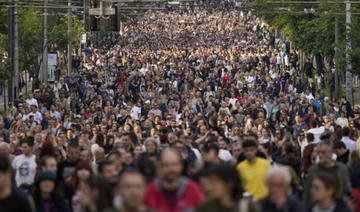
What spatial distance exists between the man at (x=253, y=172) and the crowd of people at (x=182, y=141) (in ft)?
0.05

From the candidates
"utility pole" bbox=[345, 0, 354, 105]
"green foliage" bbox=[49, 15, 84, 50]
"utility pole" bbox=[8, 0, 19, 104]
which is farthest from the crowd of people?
"green foliage" bbox=[49, 15, 84, 50]

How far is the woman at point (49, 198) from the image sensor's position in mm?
14922

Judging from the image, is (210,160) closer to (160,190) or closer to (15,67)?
(160,190)

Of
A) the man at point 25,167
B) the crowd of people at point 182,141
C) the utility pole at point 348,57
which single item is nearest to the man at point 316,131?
the crowd of people at point 182,141

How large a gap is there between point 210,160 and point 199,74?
43559 mm

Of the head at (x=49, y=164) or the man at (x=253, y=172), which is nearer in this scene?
the man at (x=253, y=172)

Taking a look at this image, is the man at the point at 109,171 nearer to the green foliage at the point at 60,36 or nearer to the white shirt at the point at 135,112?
the white shirt at the point at 135,112

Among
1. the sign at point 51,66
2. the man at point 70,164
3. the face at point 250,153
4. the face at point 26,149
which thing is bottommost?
the sign at point 51,66

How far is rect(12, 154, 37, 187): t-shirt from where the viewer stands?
1952 centimetres

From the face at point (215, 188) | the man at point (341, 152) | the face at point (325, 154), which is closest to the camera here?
the face at point (215, 188)

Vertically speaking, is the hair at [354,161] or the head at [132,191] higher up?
the head at [132,191]

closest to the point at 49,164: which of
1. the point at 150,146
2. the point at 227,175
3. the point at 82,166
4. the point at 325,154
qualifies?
the point at 82,166

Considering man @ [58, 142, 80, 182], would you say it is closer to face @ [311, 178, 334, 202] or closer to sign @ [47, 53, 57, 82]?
face @ [311, 178, 334, 202]

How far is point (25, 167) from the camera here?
64.7 ft
